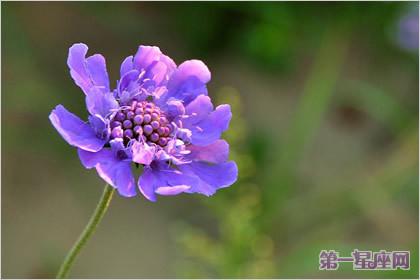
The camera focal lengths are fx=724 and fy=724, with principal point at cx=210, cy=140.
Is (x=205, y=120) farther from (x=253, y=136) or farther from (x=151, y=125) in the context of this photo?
(x=253, y=136)

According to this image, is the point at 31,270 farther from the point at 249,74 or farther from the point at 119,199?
the point at 249,74

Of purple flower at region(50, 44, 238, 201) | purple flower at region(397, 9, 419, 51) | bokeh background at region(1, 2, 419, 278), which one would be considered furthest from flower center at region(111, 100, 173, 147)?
purple flower at region(397, 9, 419, 51)

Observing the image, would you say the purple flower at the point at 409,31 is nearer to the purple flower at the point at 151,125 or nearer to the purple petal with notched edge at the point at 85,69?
the purple flower at the point at 151,125

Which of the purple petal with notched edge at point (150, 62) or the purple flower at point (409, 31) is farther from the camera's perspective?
the purple flower at point (409, 31)

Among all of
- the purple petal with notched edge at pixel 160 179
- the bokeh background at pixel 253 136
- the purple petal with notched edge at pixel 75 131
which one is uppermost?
the bokeh background at pixel 253 136

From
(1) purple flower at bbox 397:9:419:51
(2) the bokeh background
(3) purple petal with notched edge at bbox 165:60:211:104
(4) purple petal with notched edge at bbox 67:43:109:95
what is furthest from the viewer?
(1) purple flower at bbox 397:9:419:51

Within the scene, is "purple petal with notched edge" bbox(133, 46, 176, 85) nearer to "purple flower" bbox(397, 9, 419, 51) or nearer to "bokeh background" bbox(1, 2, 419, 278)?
"bokeh background" bbox(1, 2, 419, 278)

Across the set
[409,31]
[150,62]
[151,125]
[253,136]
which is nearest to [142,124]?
[151,125]

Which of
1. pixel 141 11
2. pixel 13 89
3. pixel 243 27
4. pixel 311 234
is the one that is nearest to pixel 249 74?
pixel 243 27

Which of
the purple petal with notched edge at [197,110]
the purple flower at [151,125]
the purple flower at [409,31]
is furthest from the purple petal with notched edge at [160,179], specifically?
the purple flower at [409,31]
